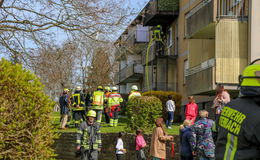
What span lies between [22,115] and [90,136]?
5858 mm

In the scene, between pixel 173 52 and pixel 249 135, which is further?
pixel 173 52

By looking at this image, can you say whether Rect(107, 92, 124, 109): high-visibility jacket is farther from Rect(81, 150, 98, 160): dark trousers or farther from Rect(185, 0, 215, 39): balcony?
Rect(81, 150, 98, 160): dark trousers

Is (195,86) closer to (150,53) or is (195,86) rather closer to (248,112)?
(150,53)

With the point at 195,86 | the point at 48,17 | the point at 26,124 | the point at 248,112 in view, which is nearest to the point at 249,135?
the point at 248,112

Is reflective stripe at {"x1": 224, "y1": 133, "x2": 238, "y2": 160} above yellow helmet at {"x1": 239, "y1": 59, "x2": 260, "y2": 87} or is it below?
below

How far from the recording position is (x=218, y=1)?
23500 millimetres

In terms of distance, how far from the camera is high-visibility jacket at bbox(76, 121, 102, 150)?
15.0 metres

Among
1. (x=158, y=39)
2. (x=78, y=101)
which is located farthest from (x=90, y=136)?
(x=158, y=39)

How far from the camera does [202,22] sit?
2486 centimetres

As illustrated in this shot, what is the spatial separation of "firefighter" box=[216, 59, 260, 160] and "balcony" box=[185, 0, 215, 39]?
18904mm

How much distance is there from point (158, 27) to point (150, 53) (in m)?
3.04

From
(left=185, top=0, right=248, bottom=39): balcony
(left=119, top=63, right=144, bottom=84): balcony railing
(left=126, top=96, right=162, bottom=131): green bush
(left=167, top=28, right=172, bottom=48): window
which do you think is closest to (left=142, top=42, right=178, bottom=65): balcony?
(left=167, top=28, right=172, bottom=48): window

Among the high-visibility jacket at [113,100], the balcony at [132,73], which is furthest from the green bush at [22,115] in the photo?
the balcony at [132,73]

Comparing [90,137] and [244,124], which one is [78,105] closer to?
[90,137]
